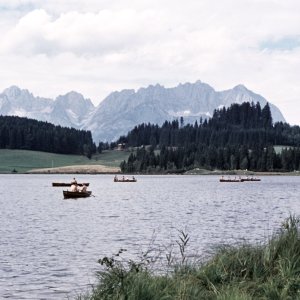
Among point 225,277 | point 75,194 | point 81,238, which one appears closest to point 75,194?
point 75,194

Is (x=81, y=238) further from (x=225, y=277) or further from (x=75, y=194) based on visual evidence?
(x=75, y=194)

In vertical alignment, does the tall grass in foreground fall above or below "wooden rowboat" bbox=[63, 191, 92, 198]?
above

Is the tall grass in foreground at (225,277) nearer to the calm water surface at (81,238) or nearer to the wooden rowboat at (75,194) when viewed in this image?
the calm water surface at (81,238)

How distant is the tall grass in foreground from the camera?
18031mm

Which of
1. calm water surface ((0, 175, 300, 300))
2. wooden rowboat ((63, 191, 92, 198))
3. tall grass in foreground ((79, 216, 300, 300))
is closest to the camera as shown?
tall grass in foreground ((79, 216, 300, 300))

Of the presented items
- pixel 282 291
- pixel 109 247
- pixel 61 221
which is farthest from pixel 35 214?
pixel 282 291

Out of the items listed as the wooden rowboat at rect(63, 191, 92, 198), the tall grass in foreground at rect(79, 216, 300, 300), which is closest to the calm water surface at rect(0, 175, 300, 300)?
the tall grass in foreground at rect(79, 216, 300, 300)

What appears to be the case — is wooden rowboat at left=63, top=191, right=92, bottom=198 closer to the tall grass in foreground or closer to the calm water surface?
the calm water surface

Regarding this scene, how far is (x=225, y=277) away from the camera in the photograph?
2120 cm

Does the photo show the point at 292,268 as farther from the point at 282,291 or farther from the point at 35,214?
the point at 35,214

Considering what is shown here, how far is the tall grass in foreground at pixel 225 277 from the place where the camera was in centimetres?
1803

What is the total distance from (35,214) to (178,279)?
64.2 m

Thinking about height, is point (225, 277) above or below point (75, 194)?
above

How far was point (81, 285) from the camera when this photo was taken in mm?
30016
